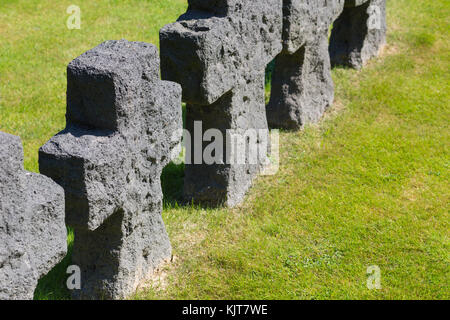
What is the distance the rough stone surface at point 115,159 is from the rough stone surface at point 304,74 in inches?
92.4

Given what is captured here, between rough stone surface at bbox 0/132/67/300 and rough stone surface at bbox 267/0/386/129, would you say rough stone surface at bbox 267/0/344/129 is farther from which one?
rough stone surface at bbox 0/132/67/300

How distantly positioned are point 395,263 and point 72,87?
8.54 feet

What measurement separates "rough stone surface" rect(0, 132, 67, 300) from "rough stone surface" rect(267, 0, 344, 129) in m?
3.37

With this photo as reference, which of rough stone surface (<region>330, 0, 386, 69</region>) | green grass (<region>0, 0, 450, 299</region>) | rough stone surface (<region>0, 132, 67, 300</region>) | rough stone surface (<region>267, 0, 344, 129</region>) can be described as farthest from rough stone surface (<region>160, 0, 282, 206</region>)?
rough stone surface (<region>330, 0, 386, 69</region>)

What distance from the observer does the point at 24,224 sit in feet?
9.63

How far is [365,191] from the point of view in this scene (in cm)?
542

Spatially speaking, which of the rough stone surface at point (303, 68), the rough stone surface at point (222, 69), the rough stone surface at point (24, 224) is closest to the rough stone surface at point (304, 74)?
the rough stone surface at point (303, 68)

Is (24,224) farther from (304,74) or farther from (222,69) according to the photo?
(304,74)

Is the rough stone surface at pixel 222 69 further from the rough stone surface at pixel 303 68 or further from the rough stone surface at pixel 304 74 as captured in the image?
the rough stone surface at pixel 304 74

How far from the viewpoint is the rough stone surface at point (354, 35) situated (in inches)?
316

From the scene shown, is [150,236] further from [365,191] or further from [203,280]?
[365,191]

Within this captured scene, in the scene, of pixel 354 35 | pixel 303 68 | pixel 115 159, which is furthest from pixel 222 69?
pixel 354 35

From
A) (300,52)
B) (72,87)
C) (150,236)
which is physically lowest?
(150,236)
